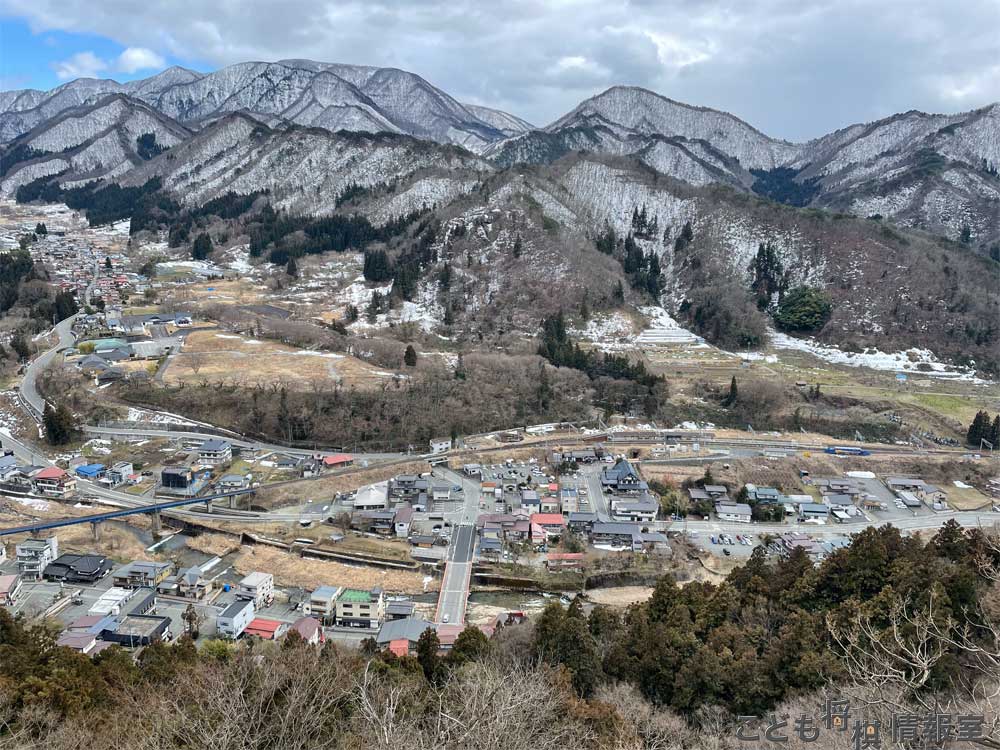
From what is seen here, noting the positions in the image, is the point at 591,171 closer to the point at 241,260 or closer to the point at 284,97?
the point at 241,260

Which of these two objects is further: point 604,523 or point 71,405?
point 71,405

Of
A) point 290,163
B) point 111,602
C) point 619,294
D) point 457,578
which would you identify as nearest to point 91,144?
point 290,163

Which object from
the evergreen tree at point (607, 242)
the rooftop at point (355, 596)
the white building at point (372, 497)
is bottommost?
the rooftop at point (355, 596)

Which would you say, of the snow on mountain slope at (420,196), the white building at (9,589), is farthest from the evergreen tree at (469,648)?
Result: the snow on mountain slope at (420,196)

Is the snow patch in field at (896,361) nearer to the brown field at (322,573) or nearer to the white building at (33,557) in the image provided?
the brown field at (322,573)

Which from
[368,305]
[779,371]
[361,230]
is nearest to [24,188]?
[361,230]

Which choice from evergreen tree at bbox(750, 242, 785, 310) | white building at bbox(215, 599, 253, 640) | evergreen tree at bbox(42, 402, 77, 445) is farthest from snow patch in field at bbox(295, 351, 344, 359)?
evergreen tree at bbox(750, 242, 785, 310)

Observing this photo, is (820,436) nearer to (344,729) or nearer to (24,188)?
(344,729)
